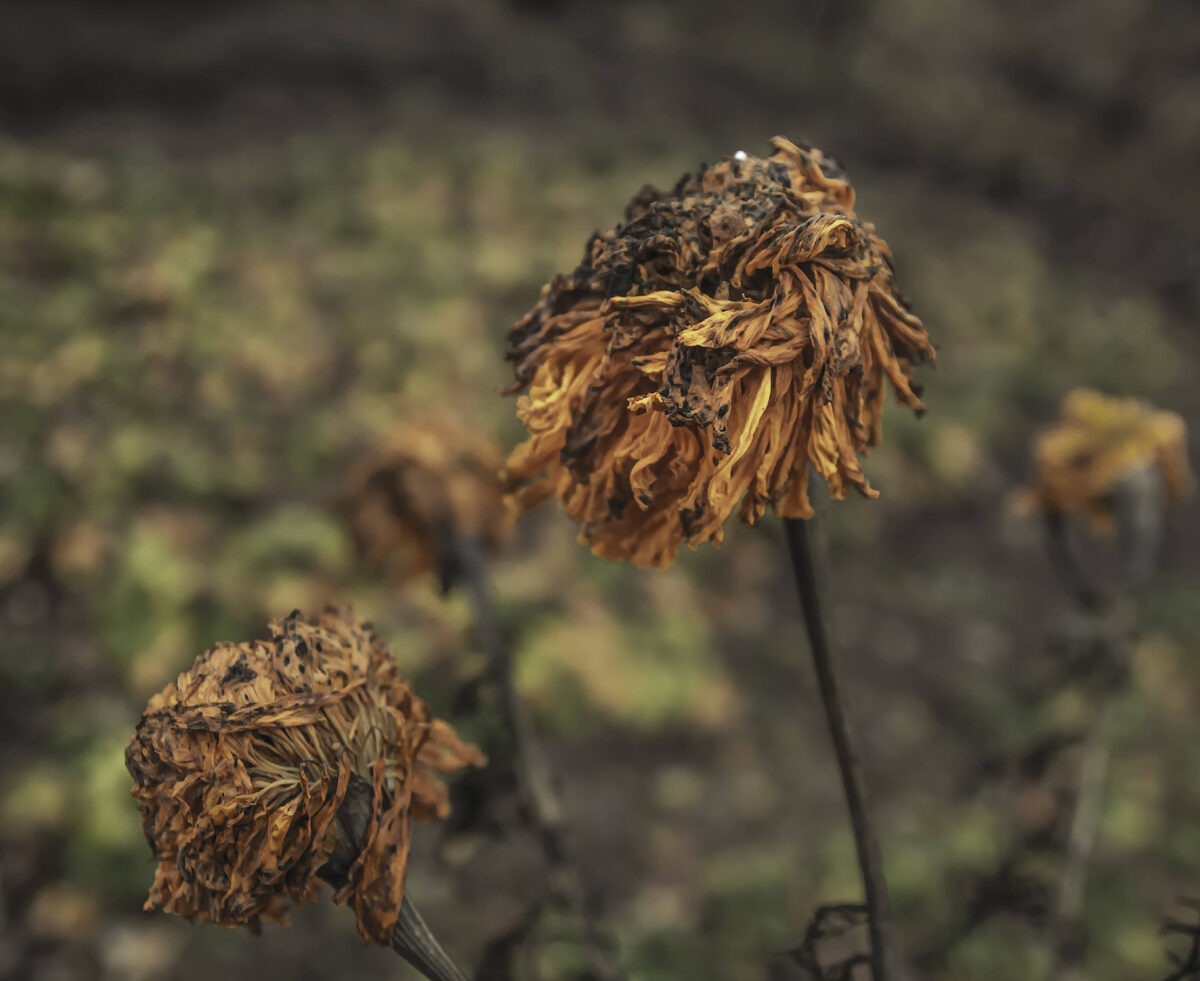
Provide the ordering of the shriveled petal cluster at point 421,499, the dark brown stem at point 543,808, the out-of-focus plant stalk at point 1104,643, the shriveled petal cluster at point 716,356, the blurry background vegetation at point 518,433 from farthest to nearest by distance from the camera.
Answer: the blurry background vegetation at point 518,433
the shriveled petal cluster at point 421,499
the out-of-focus plant stalk at point 1104,643
the dark brown stem at point 543,808
the shriveled petal cluster at point 716,356

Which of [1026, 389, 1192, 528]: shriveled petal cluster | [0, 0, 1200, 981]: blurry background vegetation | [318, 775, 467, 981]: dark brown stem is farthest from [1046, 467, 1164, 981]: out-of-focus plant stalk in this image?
[318, 775, 467, 981]: dark brown stem

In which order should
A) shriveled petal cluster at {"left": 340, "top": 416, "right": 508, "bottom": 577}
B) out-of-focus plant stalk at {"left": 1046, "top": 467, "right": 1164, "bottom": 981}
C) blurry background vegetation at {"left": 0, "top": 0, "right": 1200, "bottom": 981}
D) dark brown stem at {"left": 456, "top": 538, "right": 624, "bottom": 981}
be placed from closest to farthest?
dark brown stem at {"left": 456, "top": 538, "right": 624, "bottom": 981} < out-of-focus plant stalk at {"left": 1046, "top": 467, "right": 1164, "bottom": 981} < shriveled petal cluster at {"left": 340, "top": 416, "right": 508, "bottom": 577} < blurry background vegetation at {"left": 0, "top": 0, "right": 1200, "bottom": 981}

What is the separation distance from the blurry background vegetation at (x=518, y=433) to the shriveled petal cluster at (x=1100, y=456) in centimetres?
45

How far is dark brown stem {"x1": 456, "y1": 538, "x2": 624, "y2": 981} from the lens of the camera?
1.01m

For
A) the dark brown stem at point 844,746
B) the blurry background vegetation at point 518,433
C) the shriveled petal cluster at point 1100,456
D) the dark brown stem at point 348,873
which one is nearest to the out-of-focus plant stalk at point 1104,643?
the shriveled petal cluster at point 1100,456

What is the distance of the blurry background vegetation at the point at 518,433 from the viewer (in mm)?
2748

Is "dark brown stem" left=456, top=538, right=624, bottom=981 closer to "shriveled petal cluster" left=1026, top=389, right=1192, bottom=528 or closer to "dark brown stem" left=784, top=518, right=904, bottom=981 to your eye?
"dark brown stem" left=784, top=518, right=904, bottom=981

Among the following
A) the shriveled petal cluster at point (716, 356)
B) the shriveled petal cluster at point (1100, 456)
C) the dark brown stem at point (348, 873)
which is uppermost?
the shriveled petal cluster at point (1100, 456)

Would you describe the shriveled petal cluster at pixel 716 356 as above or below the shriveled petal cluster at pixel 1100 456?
below

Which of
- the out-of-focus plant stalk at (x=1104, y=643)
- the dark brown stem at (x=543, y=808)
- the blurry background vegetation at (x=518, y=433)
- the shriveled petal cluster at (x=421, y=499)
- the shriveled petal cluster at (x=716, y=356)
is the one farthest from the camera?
the blurry background vegetation at (x=518, y=433)

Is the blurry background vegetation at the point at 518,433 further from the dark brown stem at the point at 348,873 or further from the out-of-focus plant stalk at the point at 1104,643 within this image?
the dark brown stem at the point at 348,873

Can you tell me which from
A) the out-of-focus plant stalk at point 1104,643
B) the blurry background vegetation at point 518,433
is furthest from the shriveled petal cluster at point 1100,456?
the blurry background vegetation at point 518,433

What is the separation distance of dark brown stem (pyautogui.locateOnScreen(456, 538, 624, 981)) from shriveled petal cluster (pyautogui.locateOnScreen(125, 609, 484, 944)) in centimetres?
39

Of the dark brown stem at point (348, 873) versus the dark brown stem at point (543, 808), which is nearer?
the dark brown stem at point (348, 873)
